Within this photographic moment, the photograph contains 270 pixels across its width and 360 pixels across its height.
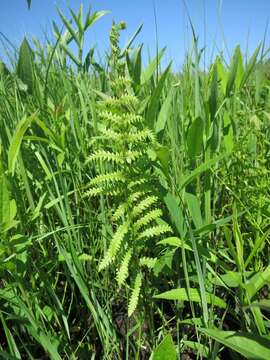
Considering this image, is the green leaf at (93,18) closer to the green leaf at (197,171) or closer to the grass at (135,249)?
the grass at (135,249)

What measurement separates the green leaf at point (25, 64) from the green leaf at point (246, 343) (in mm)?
1090

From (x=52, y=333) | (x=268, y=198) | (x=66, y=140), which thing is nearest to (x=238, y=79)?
(x=268, y=198)

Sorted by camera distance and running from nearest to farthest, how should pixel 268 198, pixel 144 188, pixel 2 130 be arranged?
pixel 144 188 < pixel 268 198 < pixel 2 130

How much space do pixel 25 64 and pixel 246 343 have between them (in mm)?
1159

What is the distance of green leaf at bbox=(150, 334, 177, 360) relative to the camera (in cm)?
64

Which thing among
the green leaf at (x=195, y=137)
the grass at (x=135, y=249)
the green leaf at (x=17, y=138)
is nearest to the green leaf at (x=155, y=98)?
the grass at (x=135, y=249)

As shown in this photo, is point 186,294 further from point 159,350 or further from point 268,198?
point 268,198

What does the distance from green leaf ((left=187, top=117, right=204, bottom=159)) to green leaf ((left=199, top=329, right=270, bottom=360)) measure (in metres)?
0.61

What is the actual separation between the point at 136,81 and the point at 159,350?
1.05m

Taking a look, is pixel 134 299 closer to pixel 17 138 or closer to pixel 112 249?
pixel 112 249

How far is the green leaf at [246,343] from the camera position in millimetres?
639

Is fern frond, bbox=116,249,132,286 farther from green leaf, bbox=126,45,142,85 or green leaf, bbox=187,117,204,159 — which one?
green leaf, bbox=126,45,142,85

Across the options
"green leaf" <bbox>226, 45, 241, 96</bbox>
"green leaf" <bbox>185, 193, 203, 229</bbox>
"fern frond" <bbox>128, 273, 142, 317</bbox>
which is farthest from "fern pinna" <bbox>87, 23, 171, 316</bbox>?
"green leaf" <bbox>226, 45, 241, 96</bbox>

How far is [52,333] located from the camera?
0.95 meters
